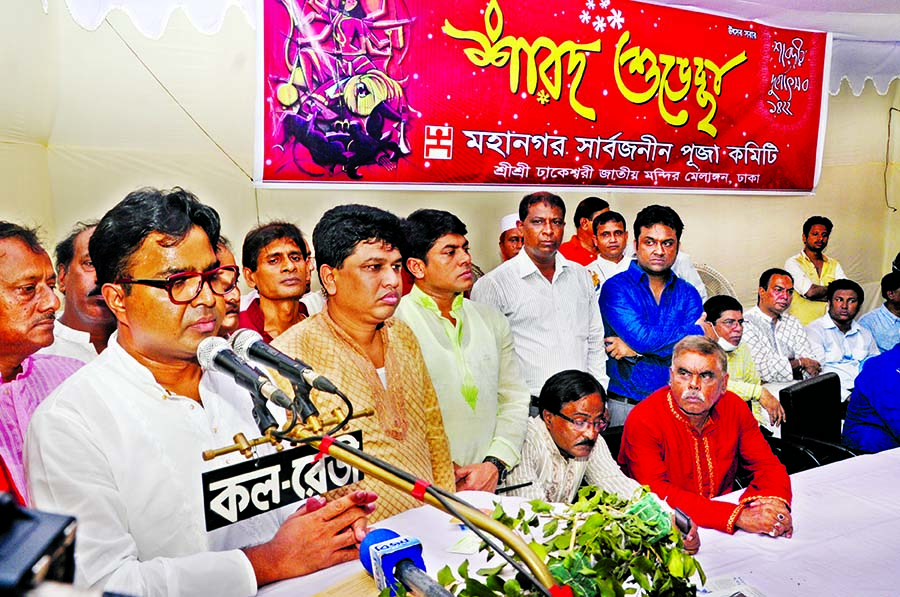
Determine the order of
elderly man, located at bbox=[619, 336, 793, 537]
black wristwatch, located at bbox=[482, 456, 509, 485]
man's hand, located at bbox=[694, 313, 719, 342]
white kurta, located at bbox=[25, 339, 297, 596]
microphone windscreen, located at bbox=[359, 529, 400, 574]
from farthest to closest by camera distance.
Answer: man's hand, located at bbox=[694, 313, 719, 342] < elderly man, located at bbox=[619, 336, 793, 537] < black wristwatch, located at bbox=[482, 456, 509, 485] < white kurta, located at bbox=[25, 339, 297, 596] < microphone windscreen, located at bbox=[359, 529, 400, 574]

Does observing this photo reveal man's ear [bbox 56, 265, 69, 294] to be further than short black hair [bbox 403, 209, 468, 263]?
No

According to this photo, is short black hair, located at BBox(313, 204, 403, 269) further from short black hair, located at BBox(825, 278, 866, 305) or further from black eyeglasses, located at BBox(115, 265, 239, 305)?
short black hair, located at BBox(825, 278, 866, 305)

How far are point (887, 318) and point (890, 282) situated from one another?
Answer: 0.58 ft

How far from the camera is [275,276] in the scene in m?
2.31

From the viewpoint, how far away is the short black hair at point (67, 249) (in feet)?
6.47

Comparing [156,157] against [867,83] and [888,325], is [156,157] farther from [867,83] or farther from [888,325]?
[888,325]

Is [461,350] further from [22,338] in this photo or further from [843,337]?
[843,337]

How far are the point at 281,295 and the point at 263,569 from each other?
73 centimetres

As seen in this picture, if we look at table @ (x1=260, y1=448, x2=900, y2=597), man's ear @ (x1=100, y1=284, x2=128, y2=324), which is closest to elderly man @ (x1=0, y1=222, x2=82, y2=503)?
man's ear @ (x1=100, y1=284, x2=128, y2=324)

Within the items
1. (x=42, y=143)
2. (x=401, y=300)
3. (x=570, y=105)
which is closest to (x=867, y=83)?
(x=570, y=105)

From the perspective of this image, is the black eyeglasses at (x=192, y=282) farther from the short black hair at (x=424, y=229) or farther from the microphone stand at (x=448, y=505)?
the microphone stand at (x=448, y=505)

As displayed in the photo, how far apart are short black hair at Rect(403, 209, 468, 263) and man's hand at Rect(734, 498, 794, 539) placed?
1234mm

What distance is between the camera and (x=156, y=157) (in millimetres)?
2102

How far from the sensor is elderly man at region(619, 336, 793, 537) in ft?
9.75
